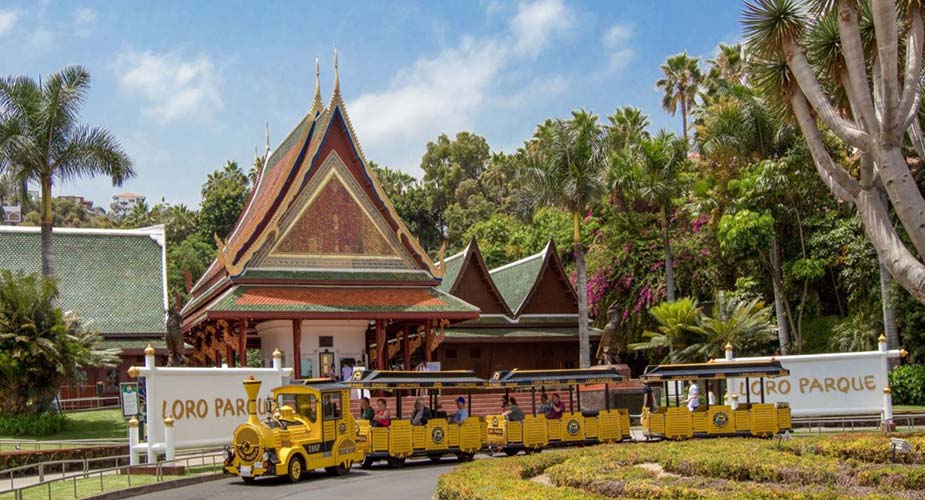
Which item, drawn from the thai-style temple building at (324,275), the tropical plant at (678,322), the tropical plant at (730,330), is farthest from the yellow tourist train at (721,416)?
the tropical plant at (678,322)

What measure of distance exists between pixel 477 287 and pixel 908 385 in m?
19.1

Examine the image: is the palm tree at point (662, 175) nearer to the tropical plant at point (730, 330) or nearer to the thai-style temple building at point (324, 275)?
the tropical plant at point (730, 330)

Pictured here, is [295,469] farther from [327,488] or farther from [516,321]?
[516,321]

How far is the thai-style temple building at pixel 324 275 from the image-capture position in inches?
1359

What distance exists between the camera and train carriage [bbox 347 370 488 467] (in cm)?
2147

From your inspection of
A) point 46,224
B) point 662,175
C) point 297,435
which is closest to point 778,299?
point 662,175

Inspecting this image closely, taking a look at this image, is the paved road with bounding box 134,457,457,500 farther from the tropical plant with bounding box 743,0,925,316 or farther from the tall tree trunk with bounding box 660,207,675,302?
the tall tree trunk with bounding box 660,207,675,302

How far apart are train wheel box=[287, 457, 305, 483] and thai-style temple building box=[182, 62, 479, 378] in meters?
15.0

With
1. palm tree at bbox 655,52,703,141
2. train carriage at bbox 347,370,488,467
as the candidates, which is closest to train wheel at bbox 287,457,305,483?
train carriage at bbox 347,370,488,467

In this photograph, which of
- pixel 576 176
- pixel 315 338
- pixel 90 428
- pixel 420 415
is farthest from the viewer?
pixel 576 176

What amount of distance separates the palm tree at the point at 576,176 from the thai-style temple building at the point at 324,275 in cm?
549

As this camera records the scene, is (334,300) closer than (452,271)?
Yes

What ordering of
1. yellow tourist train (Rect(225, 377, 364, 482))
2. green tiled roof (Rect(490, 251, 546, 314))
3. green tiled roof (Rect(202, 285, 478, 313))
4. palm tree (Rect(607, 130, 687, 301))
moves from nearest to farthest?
yellow tourist train (Rect(225, 377, 364, 482)) < green tiled roof (Rect(202, 285, 478, 313)) < palm tree (Rect(607, 130, 687, 301)) < green tiled roof (Rect(490, 251, 546, 314))

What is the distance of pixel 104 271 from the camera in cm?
4672
